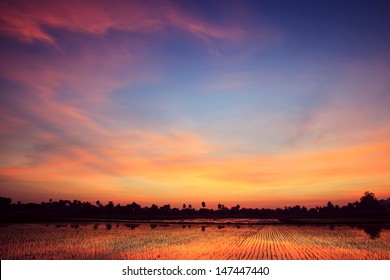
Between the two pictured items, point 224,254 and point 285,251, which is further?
point 285,251

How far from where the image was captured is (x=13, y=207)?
171125mm

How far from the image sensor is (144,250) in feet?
86.2
